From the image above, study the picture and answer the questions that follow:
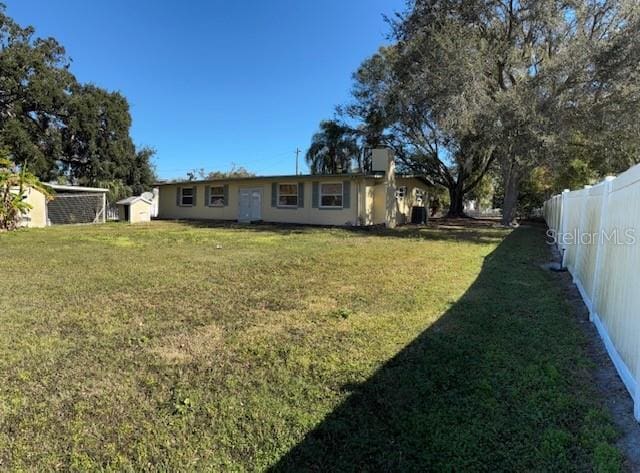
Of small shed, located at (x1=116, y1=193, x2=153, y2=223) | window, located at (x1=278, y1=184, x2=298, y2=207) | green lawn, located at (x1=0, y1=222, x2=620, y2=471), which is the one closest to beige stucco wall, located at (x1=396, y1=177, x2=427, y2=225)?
window, located at (x1=278, y1=184, x2=298, y2=207)

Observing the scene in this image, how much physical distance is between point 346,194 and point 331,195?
30.9 inches

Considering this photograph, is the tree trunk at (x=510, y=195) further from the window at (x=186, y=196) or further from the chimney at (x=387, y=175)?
the window at (x=186, y=196)

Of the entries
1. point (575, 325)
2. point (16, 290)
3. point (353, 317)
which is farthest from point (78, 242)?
point (575, 325)

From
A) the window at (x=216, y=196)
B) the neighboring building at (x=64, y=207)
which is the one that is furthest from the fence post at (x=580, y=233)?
the window at (x=216, y=196)

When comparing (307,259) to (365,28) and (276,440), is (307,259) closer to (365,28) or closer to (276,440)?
(276,440)

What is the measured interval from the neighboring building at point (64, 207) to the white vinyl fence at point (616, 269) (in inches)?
714

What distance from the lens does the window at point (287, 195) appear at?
19734mm

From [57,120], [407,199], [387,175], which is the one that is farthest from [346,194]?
[57,120]

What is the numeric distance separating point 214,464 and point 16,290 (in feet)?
16.2

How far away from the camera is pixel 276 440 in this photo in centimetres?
242

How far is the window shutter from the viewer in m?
18.1

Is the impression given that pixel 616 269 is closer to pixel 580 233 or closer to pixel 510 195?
pixel 580 233

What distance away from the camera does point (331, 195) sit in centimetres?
1859

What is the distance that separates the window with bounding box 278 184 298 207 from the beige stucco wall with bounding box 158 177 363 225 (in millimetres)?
239
